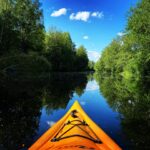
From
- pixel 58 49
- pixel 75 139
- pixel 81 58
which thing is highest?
pixel 58 49

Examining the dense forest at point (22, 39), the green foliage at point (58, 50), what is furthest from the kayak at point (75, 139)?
the green foliage at point (58, 50)

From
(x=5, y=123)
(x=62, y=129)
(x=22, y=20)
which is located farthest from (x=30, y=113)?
(x=22, y=20)

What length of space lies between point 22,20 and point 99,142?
41.5 m

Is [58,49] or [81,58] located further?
[81,58]

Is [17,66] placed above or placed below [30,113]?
above

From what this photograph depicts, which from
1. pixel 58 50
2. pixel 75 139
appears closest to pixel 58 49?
pixel 58 50

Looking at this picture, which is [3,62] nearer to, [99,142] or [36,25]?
[36,25]

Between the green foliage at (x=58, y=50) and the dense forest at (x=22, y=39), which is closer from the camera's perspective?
the dense forest at (x=22, y=39)

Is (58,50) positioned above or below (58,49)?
below

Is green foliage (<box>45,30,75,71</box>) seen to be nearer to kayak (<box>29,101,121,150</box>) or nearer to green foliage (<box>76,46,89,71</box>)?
green foliage (<box>76,46,89,71</box>)

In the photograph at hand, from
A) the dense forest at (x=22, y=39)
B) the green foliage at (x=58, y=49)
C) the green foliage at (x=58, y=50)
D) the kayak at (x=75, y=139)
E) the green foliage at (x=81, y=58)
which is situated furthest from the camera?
the green foliage at (x=81, y=58)

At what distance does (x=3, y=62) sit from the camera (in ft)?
112

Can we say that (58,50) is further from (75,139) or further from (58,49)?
(75,139)

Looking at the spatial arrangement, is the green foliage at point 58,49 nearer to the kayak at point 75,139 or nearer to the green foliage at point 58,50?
the green foliage at point 58,50
